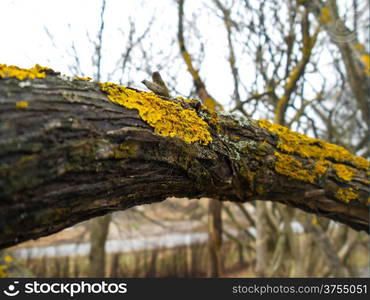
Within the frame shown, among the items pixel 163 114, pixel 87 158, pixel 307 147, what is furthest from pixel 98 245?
pixel 87 158

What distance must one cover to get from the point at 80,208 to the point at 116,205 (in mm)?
168

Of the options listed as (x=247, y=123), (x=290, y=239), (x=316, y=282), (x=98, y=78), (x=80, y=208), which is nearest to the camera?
(x=80, y=208)

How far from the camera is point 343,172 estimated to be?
2.01m

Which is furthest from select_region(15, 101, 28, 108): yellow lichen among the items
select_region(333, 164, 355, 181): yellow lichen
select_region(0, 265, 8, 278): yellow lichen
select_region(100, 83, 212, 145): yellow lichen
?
select_region(0, 265, 8, 278): yellow lichen

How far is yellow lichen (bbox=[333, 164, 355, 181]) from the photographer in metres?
1.99

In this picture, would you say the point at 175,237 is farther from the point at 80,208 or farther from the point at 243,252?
the point at 80,208

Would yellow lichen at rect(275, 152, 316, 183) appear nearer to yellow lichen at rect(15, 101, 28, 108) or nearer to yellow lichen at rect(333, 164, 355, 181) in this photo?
yellow lichen at rect(333, 164, 355, 181)

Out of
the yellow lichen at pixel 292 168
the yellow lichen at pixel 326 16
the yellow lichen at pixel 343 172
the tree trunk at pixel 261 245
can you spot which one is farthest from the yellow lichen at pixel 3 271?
the yellow lichen at pixel 326 16

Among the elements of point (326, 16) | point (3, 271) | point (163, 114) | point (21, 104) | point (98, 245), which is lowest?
point (3, 271)

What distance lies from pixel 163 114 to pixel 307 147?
107 cm

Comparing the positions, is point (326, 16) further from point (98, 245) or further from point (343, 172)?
point (98, 245)

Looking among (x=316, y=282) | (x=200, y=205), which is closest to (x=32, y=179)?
(x=316, y=282)

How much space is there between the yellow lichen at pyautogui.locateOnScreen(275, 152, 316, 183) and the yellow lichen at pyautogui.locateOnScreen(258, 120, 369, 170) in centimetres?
5

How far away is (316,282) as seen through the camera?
2.32 m
